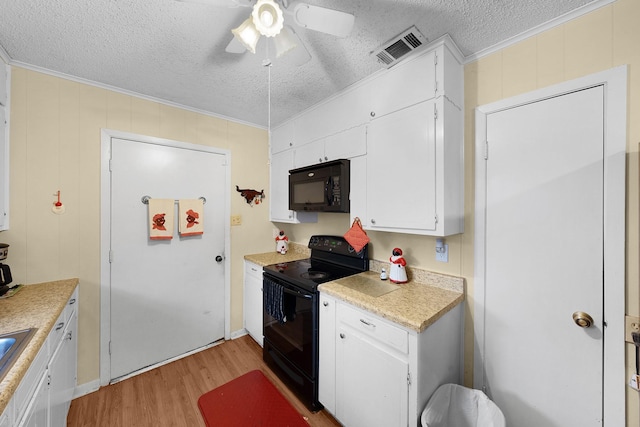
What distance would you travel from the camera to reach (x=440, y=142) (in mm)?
1452

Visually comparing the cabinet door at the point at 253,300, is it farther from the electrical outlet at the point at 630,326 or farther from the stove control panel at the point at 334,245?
the electrical outlet at the point at 630,326

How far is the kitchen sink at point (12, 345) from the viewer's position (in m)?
0.89

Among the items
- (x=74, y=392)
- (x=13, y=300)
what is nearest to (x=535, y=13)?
(x=13, y=300)

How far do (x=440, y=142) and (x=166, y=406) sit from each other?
265 centimetres

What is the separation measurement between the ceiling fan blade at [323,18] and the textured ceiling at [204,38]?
0.73ft

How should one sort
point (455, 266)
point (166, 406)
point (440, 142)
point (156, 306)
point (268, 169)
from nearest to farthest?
point (440, 142) → point (455, 266) → point (166, 406) → point (156, 306) → point (268, 169)

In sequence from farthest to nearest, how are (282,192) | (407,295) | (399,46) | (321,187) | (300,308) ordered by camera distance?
(282,192)
(321,187)
(300,308)
(407,295)
(399,46)

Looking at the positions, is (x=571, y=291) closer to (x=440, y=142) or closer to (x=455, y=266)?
(x=455, y=266)

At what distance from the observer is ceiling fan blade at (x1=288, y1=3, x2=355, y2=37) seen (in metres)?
0.99

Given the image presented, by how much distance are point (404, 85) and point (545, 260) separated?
1326mm

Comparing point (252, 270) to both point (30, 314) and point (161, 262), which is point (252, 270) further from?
point (30, 314)

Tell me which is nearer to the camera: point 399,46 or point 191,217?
point 399,46

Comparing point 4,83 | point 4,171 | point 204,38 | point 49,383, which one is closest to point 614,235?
point 204,38

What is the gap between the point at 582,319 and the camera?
3.99 ft
